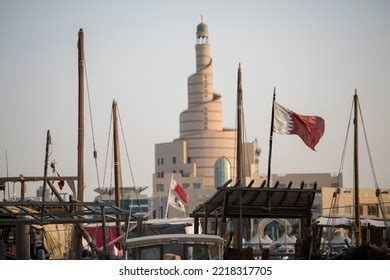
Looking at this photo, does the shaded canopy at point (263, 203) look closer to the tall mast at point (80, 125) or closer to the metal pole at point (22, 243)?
the tall mast at point (80, 125)

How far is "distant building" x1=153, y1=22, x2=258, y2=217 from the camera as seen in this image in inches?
2901

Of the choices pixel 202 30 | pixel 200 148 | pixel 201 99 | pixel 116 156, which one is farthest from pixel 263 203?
pixel 202 30

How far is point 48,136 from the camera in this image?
2195 cm

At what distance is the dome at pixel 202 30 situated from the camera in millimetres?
86625

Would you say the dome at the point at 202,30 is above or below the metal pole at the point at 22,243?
above

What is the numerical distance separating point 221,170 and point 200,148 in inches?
236

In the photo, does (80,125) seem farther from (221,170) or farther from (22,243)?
Answer: (221,170)

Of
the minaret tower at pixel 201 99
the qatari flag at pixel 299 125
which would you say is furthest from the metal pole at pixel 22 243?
the minaret tower at pixel 201 99

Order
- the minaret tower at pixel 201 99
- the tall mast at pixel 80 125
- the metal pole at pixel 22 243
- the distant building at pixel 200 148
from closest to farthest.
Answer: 1. the metal pole at pixel 22 243
2. the tall mast at pixel 80 125
3. the distant building at pixel 200 148
4. the minaret tower at pixel 201 99

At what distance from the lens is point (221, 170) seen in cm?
7600

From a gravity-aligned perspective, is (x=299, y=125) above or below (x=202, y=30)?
below
